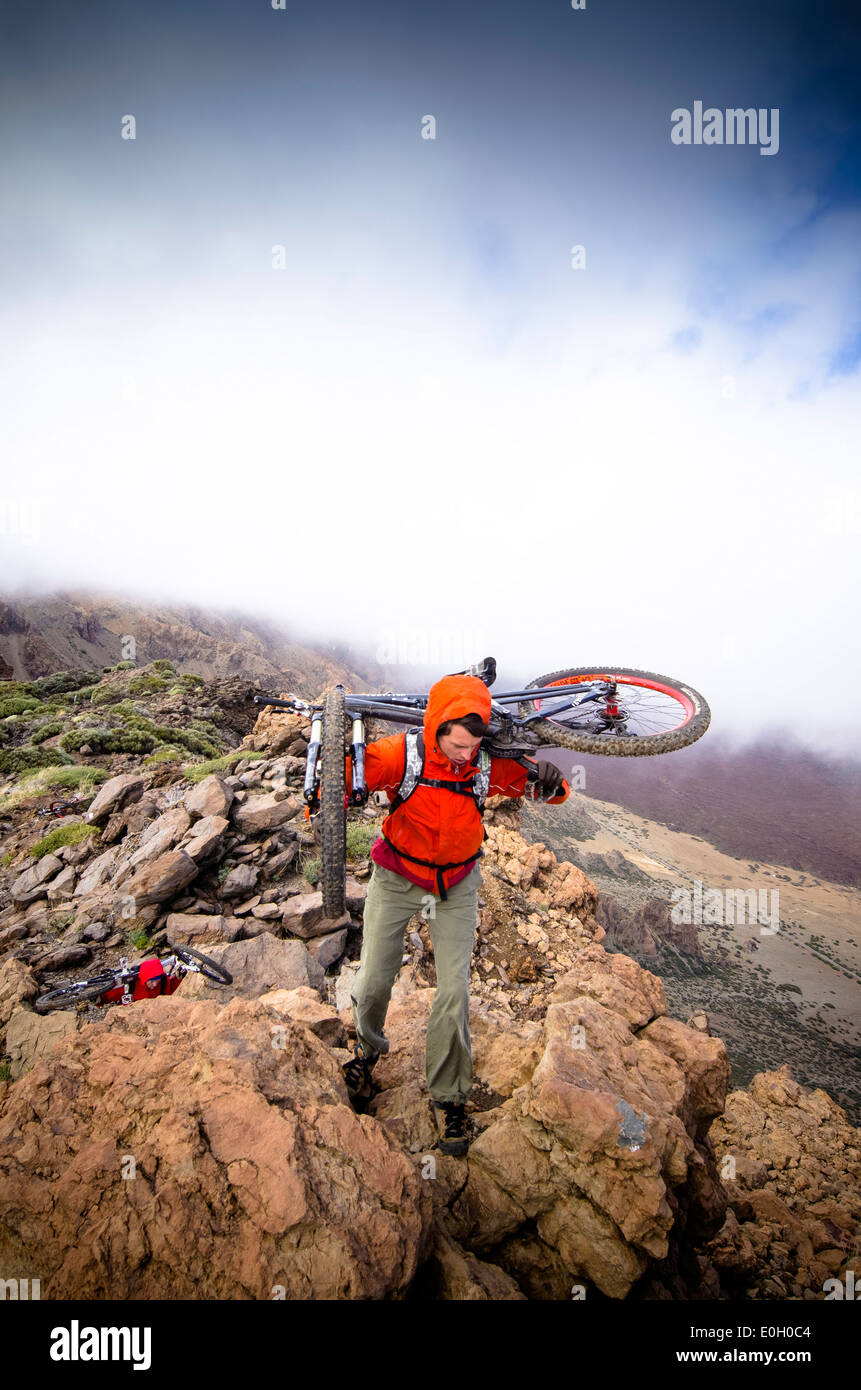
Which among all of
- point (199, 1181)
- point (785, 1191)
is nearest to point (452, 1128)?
point (199, 1181)

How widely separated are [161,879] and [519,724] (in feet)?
20.3

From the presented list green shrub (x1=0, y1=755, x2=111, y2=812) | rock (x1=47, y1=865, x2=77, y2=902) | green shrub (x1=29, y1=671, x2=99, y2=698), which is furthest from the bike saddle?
green shrub (x1=29, y1=671, x2=99, y2=698)

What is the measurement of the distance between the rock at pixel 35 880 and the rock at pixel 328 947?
5.04 m

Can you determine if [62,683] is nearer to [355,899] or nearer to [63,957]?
[63,957]

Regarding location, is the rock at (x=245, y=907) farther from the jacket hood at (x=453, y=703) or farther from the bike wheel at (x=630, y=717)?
the jacket hood at (x=453, y=703)

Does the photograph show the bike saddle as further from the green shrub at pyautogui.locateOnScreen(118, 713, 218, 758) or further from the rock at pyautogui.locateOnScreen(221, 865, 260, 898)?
the green shrub at pyautogui.locateOnScreen(118, 713, 218, 758)

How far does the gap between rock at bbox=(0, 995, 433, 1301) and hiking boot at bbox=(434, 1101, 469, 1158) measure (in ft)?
3.16

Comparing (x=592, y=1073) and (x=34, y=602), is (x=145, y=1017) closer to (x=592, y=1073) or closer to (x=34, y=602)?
(x=592, y=1073)

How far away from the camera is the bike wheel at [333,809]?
3648mm

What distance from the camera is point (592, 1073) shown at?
3.92 metres

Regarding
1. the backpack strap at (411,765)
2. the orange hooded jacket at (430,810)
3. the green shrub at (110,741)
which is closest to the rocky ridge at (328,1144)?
the orange hooded jacket at (430,810)
